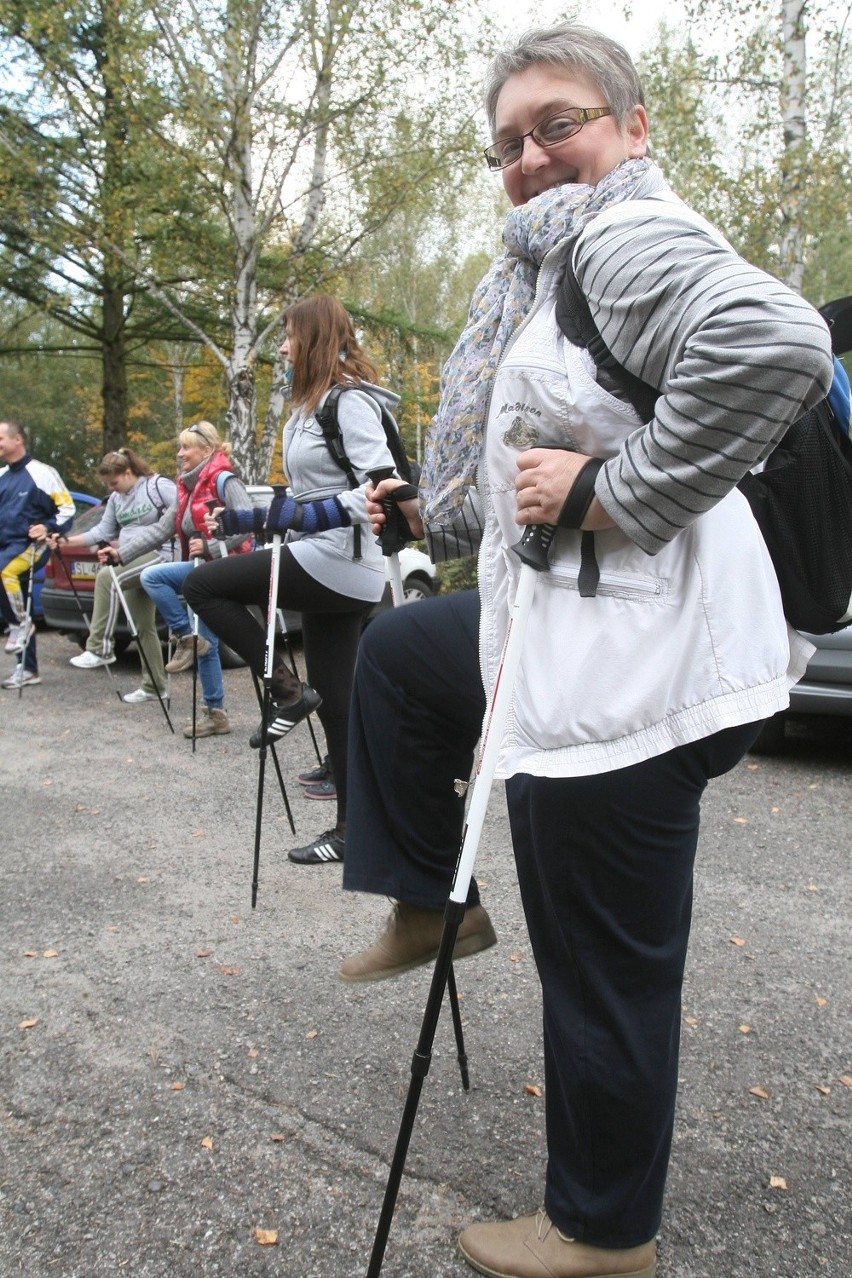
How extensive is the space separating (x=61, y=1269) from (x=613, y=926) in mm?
1289

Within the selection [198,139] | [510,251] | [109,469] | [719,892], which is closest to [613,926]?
[510,251]

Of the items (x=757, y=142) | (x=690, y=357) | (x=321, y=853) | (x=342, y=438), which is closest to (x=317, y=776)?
(x=321, y=853)

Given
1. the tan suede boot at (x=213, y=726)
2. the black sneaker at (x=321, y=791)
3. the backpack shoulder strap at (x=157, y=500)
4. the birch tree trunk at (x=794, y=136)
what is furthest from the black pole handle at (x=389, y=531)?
the birch tree trunk at (x=794, y=136)

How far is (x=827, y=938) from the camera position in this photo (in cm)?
383

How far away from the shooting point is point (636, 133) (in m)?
1.89

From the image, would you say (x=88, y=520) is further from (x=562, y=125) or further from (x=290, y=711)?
(x=562, y=125)

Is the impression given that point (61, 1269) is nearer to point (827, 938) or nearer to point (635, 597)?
point (635, 597)

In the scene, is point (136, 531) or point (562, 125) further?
point (136, 531)

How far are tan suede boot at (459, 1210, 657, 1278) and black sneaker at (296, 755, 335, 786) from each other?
3.95 metres

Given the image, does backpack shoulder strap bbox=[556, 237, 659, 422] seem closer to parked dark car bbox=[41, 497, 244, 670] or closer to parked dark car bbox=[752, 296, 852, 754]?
parked dark car bbox=[752, 296, 852, 754]

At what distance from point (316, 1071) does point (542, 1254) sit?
3.33ft

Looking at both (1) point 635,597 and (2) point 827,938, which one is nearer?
(1) point 635,597

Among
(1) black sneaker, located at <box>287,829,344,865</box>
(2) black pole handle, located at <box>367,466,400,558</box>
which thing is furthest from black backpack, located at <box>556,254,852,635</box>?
(1) black sneaker, located at <box>287,829,344,865</box>

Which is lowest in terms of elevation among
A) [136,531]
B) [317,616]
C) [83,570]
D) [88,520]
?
[83,570]
